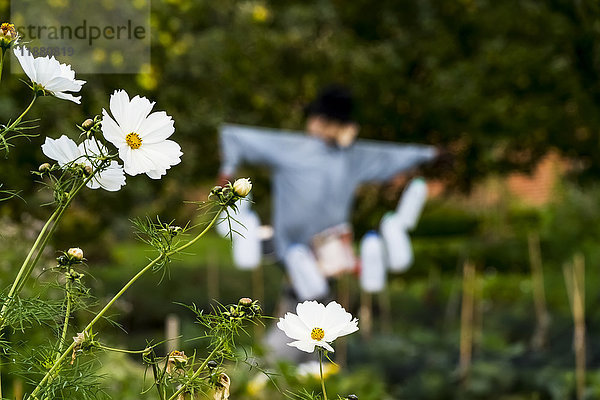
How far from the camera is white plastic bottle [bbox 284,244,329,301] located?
4230 millimetres

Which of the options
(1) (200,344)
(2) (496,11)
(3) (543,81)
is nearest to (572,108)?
(3) (543,81)

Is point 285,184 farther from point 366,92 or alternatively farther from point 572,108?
point 572,108

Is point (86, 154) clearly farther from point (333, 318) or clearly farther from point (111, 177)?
point (333, 318)

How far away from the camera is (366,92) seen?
5.37 m

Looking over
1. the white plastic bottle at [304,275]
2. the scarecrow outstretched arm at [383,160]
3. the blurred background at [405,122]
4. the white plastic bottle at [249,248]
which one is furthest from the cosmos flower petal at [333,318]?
the scarecrow outstretched arm at [383,160]

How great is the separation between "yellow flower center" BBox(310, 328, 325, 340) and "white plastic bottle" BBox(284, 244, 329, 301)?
3.41 meters

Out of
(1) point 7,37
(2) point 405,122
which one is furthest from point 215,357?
(2) point 405,122

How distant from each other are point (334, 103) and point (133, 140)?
3632 millimetres

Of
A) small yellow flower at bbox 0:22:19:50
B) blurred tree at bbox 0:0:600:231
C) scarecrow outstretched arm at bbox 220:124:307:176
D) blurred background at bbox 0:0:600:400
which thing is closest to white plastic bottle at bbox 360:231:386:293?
blurred background at bbox 0:0:600:400

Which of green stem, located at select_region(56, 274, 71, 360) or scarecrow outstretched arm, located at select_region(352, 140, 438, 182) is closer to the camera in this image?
green stem, located at select_region(56, 274, 71, 360)

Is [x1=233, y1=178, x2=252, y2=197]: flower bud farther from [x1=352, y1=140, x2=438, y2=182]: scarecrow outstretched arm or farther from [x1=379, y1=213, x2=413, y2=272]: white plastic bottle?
[x1=352, y1=140, x2=438, y2=182]: scarecrow outstretched arm

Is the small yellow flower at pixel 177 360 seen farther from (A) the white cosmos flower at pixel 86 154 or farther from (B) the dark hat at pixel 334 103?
(B) the dark hat at pixel 334 103

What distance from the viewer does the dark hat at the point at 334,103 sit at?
4395 millimetres

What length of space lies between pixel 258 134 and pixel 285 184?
1.03ft
